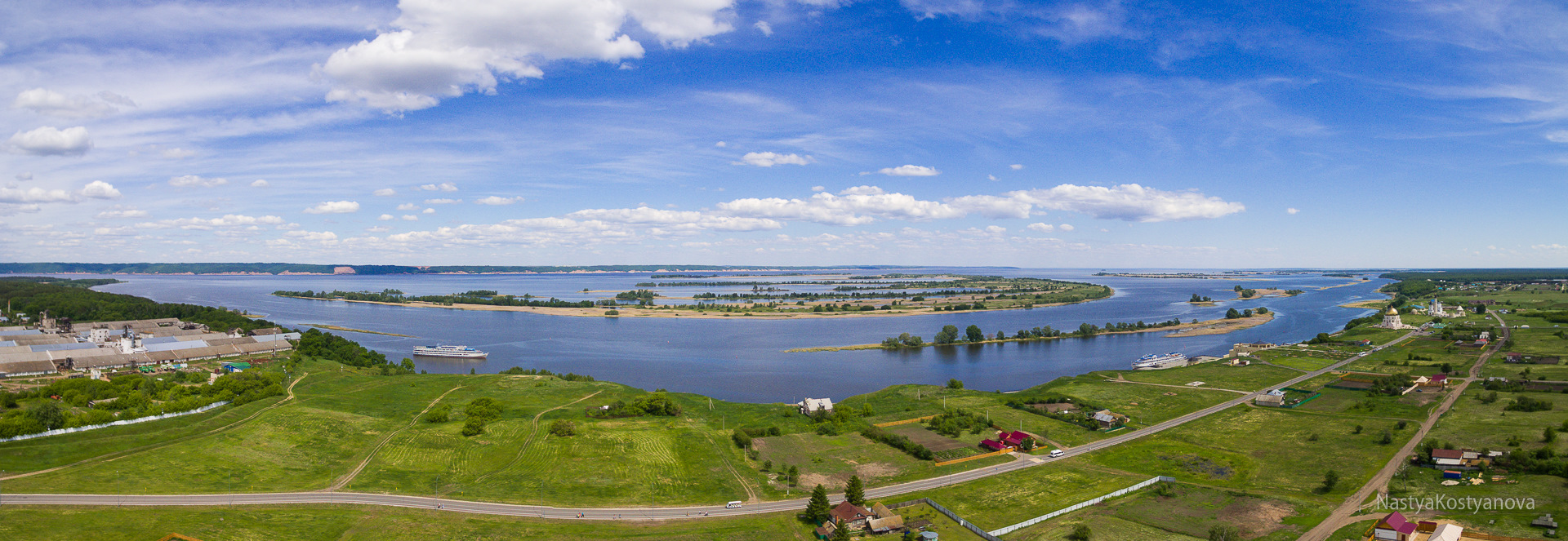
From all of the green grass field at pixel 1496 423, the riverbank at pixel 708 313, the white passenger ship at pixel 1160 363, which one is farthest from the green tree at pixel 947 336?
the green grass field at pixel 1496 423

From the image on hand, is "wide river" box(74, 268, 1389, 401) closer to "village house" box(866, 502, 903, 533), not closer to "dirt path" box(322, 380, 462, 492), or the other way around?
"dirt path" box(322, 380, 462, 492)

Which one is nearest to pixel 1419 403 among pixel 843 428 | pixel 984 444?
pixel 984 444

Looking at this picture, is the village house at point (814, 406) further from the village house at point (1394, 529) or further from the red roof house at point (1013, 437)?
the village house at point (1394, 529)

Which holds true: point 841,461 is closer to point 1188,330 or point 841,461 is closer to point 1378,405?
point 1378,405

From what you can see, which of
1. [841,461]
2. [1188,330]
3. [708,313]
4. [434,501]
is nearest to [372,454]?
[434,501]

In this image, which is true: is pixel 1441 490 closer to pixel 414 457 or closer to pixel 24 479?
pixel 414 457

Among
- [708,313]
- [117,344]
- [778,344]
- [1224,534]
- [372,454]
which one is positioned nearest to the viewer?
[1224,534]
